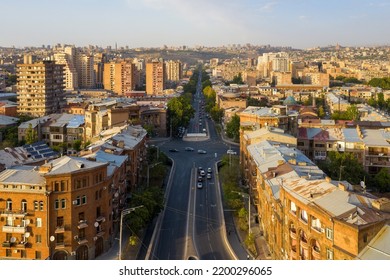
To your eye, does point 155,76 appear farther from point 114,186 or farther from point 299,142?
point 114,186

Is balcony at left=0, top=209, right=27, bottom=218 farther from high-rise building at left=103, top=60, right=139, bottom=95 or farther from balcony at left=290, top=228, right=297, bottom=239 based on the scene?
high-rise building at left=103, top=60, right=139, bottom=95

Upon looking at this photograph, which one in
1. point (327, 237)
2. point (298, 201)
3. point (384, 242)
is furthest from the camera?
point (298, 201)

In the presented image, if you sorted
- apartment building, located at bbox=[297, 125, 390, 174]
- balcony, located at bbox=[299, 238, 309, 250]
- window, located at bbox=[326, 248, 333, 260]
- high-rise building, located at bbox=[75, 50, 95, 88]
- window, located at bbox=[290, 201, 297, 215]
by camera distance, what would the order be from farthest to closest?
1. high-rise building, located at bbox=[75, 50, 95, 88]
2. apartment building, located at bbox=[297, 125, 390, 174]
3. window, located at bbox=[290, 201, 297, 215]
4. balcony, located at bbox=[299, 238, 309, 250]
5. window, located at bbox=[326, 248, 333, 260]

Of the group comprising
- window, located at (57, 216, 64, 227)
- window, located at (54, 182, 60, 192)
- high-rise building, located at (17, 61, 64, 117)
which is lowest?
window, located at (57, 216, 64, 227)

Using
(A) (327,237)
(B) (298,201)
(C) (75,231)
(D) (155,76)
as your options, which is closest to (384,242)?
(A) (327,237)

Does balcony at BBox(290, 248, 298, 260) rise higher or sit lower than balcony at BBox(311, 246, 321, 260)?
lower

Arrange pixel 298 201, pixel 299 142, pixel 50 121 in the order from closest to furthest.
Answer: pixel 298 201 → pixel 299 142 → pixel 50 121

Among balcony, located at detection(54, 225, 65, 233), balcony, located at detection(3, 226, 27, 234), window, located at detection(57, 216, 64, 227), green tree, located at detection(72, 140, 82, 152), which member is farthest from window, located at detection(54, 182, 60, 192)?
green tree, located at detection(72, 140, 82, 152)

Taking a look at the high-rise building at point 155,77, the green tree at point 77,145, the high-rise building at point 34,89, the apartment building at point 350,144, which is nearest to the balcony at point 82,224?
the green tree at point 77,145
